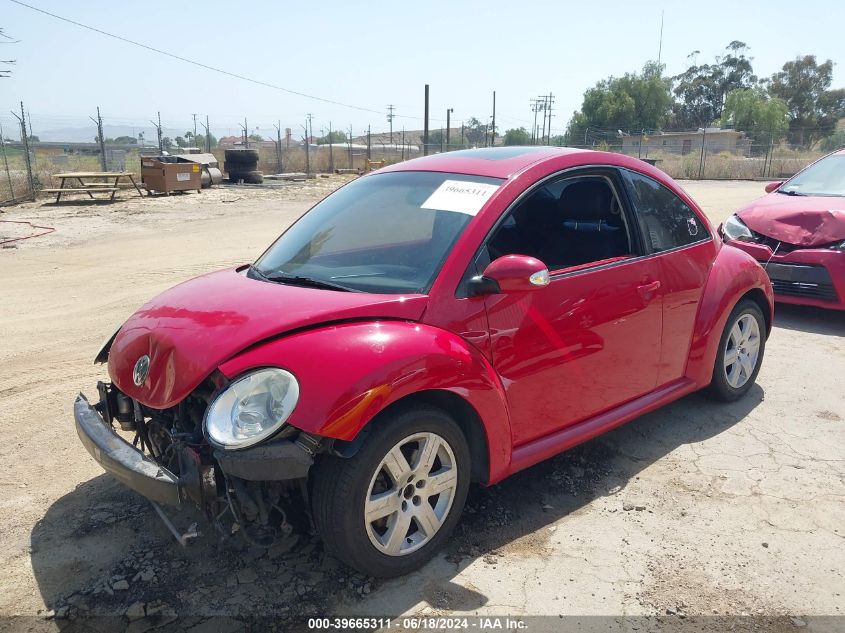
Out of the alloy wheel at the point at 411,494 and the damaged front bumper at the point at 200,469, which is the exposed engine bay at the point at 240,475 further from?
the alloy wheel at the point at 411,494

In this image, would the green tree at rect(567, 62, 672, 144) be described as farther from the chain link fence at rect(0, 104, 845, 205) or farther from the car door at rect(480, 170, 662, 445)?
the car door at rect(480, 170, 662, 445)

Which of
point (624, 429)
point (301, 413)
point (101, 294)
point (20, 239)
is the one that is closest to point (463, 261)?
point (301, 413)

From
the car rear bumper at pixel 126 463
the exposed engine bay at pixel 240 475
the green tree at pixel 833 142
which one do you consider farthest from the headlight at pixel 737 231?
the green tree at pixel 833 142

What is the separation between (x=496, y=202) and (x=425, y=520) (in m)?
1.48

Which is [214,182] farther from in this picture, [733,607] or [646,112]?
[646,112]

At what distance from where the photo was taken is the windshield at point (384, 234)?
308 cm

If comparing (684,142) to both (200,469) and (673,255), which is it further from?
(200,469)

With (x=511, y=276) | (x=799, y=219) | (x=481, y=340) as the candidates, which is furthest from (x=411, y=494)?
(x=799, y=219)

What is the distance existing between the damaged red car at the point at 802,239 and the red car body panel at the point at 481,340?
299 cm

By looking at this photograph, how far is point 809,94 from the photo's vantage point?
87188 mm

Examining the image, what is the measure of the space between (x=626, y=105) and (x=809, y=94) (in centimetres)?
2601

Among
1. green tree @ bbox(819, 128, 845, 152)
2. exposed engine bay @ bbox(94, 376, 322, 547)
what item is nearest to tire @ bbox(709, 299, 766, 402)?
exposed engine bay @ bbox(94, 376, 322, 547)

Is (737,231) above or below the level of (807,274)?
above

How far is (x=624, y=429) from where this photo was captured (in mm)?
4352
